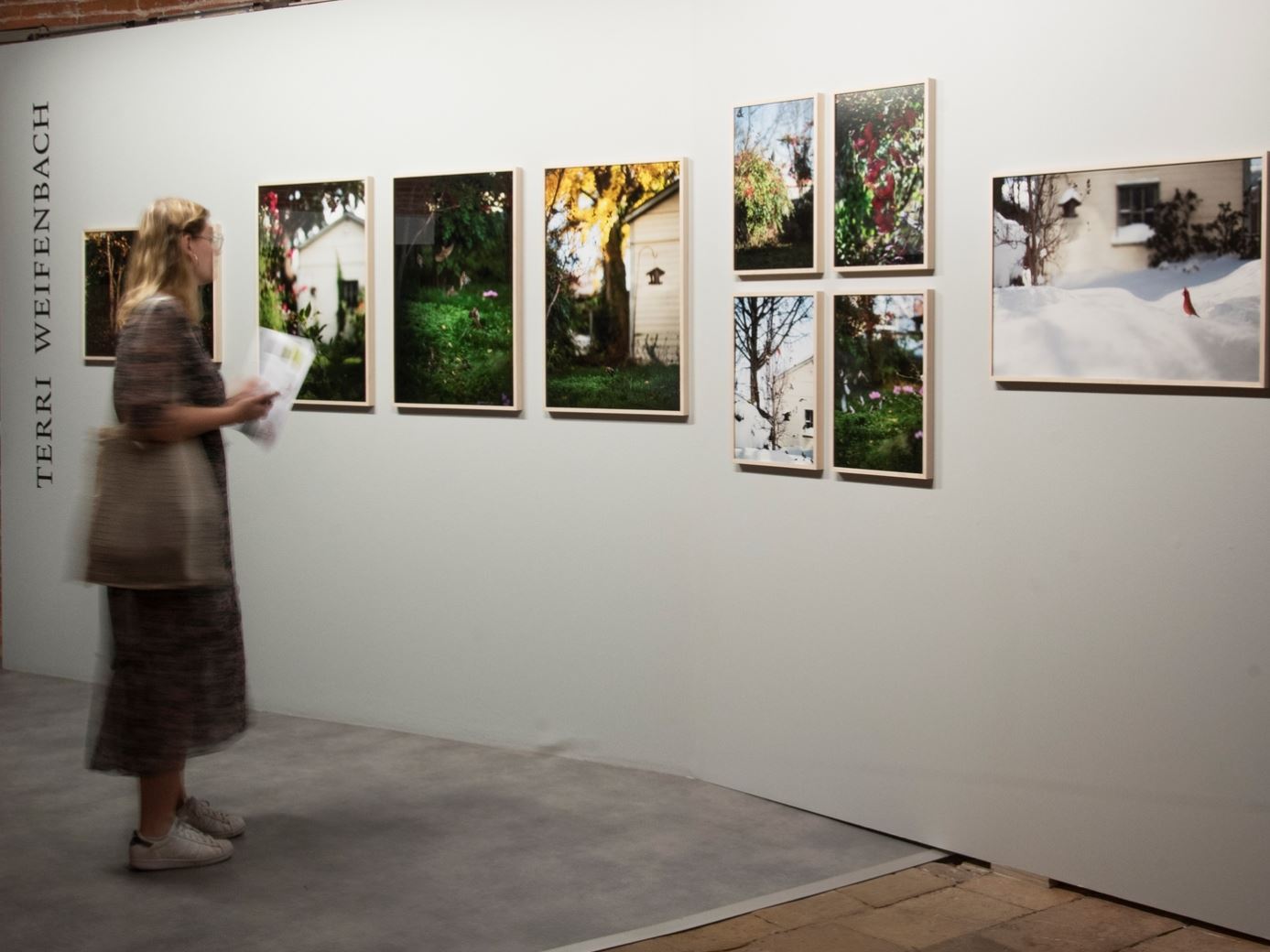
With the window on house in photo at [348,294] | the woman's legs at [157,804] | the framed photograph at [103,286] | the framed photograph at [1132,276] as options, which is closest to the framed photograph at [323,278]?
the window on house in photo at [348,294]

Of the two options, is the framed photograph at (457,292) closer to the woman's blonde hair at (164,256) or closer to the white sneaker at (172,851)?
the woman's blonde hair at (164,256)

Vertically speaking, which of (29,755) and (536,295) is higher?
(536,295)

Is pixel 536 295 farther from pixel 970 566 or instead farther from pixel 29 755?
pixel 29 755

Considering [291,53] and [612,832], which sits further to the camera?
[291,53]

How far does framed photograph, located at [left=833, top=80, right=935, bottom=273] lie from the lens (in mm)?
4137

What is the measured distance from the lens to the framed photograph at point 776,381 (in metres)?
4.43

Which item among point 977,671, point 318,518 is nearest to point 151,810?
point 318,518

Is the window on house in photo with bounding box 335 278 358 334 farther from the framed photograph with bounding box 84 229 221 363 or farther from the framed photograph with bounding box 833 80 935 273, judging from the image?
the framed photograph with bounding box 833 80 935 273

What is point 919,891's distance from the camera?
4.03 m

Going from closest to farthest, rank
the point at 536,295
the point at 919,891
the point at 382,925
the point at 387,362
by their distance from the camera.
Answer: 1. the point at 382,925
2. the point at 919,891
3. the point at 536,295
4. the point at 387,362

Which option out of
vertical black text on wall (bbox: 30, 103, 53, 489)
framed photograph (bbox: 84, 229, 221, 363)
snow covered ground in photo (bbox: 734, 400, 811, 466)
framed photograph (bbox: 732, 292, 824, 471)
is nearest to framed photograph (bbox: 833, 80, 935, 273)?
framed photograph (bbox: 732, 292, 824, 471)

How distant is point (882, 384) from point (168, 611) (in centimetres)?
204

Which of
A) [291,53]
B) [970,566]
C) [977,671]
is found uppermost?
[291,53]

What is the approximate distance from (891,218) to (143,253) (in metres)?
2.03
